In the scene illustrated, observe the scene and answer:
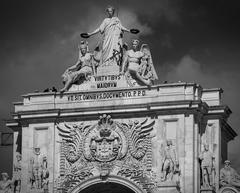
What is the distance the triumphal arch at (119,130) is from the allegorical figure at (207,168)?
0.14ft

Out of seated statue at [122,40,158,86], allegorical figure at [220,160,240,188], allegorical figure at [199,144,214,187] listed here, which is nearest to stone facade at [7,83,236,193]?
allegorical figure at [199,144,214,187]

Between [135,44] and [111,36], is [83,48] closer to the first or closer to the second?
[111,36]

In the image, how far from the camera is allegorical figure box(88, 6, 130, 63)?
61.2m

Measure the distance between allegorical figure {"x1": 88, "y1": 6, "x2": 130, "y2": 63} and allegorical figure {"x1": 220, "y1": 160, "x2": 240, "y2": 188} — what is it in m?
6.88

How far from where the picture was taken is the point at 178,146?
58.5 meters

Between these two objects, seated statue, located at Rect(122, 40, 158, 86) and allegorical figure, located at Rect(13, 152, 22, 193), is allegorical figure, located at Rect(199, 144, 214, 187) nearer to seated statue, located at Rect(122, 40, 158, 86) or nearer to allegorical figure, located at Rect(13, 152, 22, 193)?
seated statue, located at Rect(122, 40, 158, 86)

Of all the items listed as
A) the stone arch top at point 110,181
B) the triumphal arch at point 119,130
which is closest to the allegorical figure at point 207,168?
the triumphal arch at point 119,130

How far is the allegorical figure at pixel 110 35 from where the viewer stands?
6116 cm

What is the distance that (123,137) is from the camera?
59.5 meters

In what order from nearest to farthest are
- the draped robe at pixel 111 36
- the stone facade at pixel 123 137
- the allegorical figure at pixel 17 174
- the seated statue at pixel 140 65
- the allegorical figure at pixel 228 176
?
the stone facade at pixel 123 137
the allegorical figure at pixel 228 176
the seated statue at pixel 140 65
the draped robe at pixel 111 36
the allegorical figure at pixel 17 174

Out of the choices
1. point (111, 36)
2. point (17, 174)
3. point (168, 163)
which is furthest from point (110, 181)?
point (111, 36)

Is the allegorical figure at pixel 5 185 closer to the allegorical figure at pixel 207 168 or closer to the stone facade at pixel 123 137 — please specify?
the stone facade at pixel 123 137

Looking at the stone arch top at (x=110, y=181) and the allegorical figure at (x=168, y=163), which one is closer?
the allegorical figure at (x=168, y=163)

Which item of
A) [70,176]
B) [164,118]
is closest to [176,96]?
[164,118]
